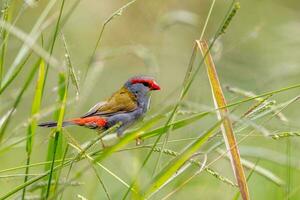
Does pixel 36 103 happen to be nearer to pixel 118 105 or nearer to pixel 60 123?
pixel 60 123

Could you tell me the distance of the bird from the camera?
3377 millimetres

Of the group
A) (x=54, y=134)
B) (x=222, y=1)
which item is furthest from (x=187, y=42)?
(x=54, y=134)

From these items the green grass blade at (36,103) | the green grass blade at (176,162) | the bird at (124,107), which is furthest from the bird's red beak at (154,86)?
the green grass blade at (176,162)

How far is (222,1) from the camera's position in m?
8.23

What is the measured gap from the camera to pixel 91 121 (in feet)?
10.9

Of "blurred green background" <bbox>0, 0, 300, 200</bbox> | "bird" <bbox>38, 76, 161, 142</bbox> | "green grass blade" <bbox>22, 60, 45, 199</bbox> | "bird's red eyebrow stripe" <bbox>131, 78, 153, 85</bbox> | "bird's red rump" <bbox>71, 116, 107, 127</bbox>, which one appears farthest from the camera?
"blurred green background" <bbox>0, 0, 300, 200</bbox>

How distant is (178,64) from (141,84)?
13.3 feet

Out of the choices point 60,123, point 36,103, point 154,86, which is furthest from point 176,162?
point 154,86

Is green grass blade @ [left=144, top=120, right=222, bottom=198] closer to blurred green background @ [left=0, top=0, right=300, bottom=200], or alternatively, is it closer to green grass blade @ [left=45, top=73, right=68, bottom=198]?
green grass blade @ [left=45, top=73, right=68, bottom=198]

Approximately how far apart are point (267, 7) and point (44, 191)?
233 inches

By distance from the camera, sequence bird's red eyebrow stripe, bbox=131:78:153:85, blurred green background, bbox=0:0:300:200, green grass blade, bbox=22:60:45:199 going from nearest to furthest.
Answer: green grass blade, bbox=22:60:45:199 < bird's red eyebrow stripe, bbox=131:78:153:85 < blurred green background, bbox=0:0:300:200

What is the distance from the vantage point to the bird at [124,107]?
338 centimetres

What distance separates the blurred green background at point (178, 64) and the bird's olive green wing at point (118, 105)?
3.7 inches

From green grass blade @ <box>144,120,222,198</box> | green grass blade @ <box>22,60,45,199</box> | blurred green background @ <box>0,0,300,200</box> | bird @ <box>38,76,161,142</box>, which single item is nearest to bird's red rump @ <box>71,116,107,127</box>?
bird @ <box>38,76,161,142</box>
